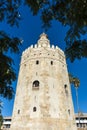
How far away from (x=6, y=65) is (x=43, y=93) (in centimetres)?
2219

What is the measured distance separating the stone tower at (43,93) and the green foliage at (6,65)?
807 inches

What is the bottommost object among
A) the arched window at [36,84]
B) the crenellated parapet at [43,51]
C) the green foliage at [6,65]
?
the green foliage at [6,65]

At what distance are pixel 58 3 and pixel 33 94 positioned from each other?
74.4 ft

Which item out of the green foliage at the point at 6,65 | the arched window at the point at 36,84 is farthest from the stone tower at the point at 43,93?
the green foliage at the point at 6,65

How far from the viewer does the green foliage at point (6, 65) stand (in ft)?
20.9

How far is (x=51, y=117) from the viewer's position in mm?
26656

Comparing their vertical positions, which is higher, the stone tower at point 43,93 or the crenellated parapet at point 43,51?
the crenellated parapet at point 43,51

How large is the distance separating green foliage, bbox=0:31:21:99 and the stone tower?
20.5m

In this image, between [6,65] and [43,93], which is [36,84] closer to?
[43,93]

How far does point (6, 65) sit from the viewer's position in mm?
6375

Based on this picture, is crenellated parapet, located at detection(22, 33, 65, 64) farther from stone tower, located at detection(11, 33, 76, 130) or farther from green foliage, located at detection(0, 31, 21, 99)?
green foliage, located at detection(0, 31, 21, 99)

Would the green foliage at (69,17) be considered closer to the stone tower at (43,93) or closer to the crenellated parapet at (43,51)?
the stone tower at (43,93)

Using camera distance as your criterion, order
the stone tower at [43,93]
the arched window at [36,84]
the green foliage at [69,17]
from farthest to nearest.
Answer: the arched window at [36,84] → the stone tower at [43,93] → the green foliage at [69,17]

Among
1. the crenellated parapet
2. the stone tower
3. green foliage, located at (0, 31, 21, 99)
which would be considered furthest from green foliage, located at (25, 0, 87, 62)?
the crenellated parapet
